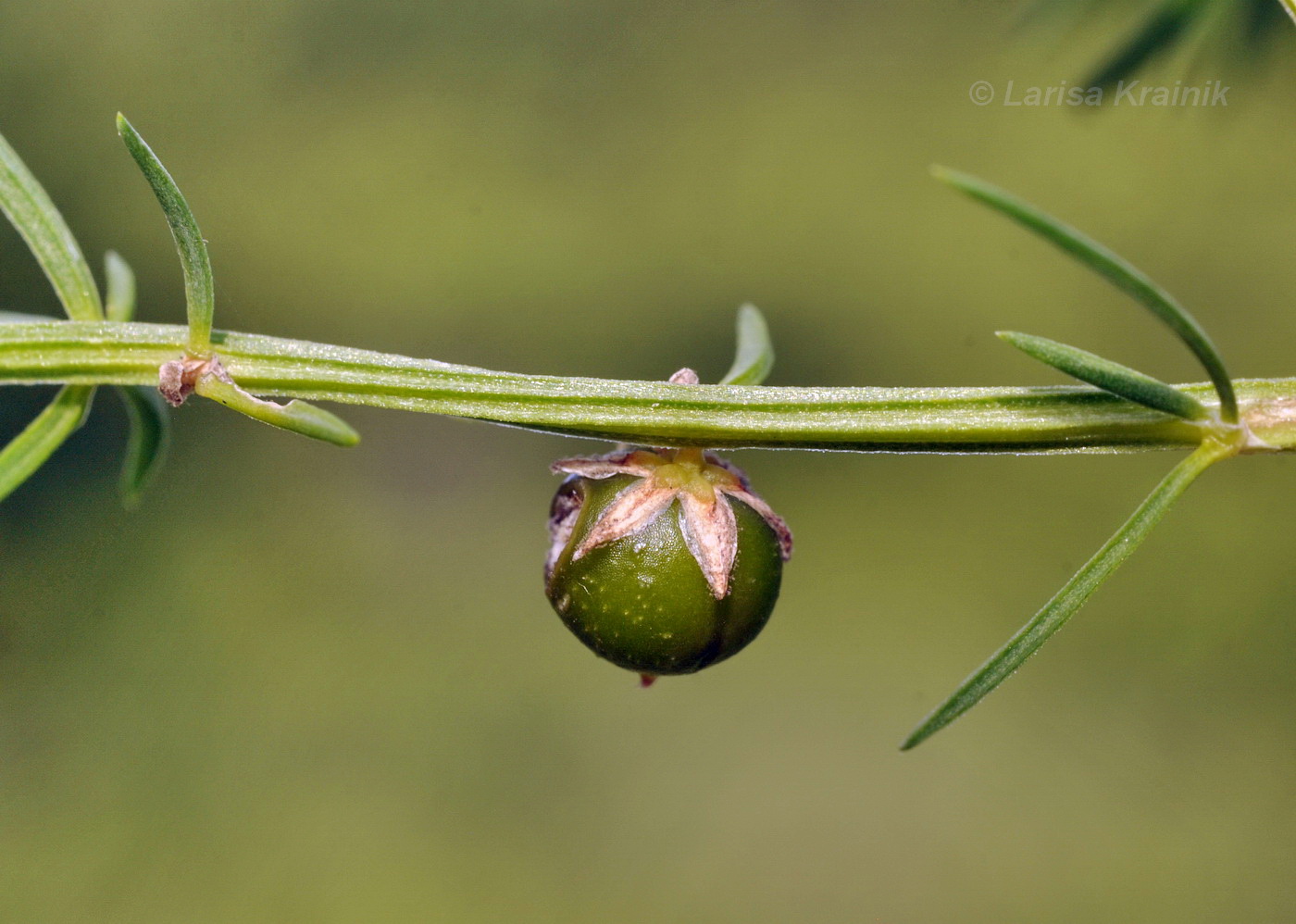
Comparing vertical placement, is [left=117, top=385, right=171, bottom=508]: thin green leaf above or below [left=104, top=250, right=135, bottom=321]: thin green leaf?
below

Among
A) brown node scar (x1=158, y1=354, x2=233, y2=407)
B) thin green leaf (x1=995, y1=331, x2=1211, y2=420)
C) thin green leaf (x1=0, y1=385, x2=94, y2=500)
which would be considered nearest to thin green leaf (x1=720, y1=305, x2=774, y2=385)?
thin green leaf (x1=995, y1=331, x2=1211, y2=420)

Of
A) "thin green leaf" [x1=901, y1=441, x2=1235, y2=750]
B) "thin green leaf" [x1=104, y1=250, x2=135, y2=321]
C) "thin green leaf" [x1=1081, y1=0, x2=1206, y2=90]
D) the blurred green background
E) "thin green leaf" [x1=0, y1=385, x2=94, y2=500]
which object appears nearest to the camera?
"thin green leaf" [x1=901, y1=441, x2=1235, y2=750]

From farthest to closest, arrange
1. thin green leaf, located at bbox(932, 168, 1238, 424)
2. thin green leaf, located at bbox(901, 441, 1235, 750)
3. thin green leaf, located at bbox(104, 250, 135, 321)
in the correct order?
1. thin green leaf, located at bbox(104, 250, 135, 321)
2. thin green leaf, located at bbox(901, 441, 1235, 750)
3. thin green leaf, located at bbox(932, 168, 1238, 424)

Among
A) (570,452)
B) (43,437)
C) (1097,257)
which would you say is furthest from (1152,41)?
(570,452)

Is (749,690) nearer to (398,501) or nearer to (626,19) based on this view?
(398,501)

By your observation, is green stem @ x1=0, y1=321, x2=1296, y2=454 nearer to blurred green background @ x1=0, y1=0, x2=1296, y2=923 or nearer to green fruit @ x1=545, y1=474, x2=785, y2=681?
green fruit @ x1=545, y1=474, x2=785, y2=681

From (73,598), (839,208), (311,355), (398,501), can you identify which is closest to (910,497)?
(839,208)

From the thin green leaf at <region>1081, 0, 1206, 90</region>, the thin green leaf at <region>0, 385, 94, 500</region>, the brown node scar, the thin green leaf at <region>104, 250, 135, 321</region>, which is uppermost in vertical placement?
the thin green leaf at <region>1081, 0, 1206, 90</region>

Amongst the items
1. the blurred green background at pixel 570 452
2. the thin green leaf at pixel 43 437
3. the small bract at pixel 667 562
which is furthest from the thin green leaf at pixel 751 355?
the blurred green background at pixel 570 452
